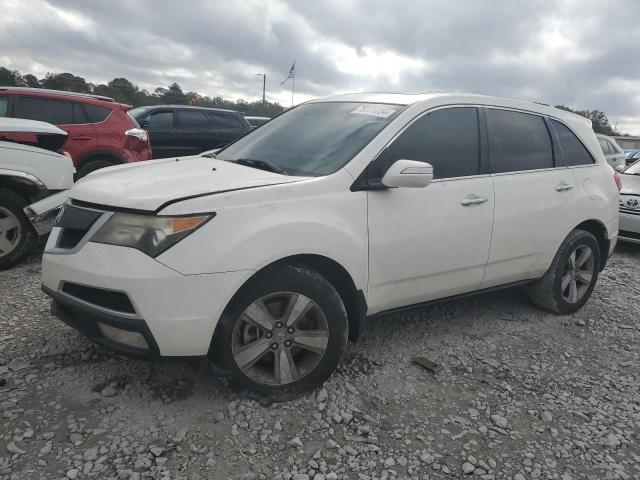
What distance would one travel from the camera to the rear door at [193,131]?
1087cm

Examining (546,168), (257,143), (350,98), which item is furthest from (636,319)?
(257,143)

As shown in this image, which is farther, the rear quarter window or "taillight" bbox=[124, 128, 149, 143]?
"taillight" bbox=[124, 128, 149, 143]

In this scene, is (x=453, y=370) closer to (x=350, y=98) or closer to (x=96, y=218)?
(x=350, y=98)

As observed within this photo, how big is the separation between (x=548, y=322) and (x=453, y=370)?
54.9 inches

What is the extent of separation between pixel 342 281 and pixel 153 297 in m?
1.05

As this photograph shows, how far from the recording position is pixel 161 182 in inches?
104

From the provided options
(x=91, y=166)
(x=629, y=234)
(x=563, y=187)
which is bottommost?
(x=629, y=234)

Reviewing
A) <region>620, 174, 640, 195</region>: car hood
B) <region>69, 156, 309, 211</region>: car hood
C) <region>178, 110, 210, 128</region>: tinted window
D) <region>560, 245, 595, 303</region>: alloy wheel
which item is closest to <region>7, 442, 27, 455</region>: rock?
<region>69, 156, 309, 211</region>: car hood

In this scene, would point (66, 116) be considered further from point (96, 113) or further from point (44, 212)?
point (44, 212)

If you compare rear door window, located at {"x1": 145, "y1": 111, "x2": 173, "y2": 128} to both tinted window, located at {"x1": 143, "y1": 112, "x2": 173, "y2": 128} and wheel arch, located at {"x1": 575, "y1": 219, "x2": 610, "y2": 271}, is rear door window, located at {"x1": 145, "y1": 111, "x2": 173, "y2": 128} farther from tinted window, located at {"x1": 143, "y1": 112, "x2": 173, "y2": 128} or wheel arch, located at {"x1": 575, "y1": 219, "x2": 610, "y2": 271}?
wheel arch, located at {"x1": 575, "y1": 219, "x2": 610, "y2": 271}

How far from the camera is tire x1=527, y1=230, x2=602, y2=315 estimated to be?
4090mm

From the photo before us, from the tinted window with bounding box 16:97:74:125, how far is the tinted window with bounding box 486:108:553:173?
5623 mm

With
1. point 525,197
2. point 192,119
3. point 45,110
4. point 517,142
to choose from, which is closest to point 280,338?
point 525,197

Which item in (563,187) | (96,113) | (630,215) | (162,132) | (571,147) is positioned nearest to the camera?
(563,187)
